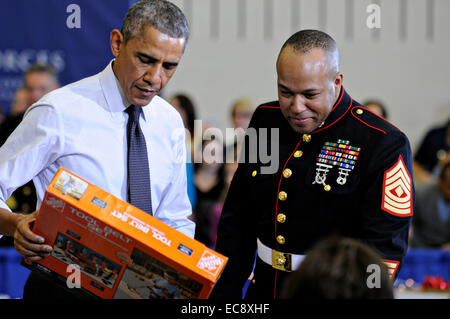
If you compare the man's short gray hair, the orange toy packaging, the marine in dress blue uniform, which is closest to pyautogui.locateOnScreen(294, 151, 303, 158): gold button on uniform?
the marine in dress blue uniform

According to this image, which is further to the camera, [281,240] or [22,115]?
[22,115]

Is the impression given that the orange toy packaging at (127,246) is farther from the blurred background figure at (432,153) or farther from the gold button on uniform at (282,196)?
the blurred background figure at (432,153)

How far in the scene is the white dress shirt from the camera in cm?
184

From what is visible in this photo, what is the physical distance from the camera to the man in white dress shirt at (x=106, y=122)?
184 cm

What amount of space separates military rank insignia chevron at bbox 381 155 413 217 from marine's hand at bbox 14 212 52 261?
950 millimetres

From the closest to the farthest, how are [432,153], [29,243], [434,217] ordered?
[29,243] < [434,217] < [432,153]

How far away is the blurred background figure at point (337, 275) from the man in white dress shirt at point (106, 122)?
3.14 feet

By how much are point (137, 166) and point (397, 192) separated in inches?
31.0

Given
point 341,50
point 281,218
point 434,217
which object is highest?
point 281,218

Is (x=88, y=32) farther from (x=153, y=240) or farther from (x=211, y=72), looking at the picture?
(x=211, y=72)

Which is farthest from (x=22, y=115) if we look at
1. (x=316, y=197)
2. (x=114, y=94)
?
(x=316, y=197)

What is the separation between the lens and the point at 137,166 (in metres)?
1.97

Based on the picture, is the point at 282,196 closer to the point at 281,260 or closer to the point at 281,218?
the point at 281,218

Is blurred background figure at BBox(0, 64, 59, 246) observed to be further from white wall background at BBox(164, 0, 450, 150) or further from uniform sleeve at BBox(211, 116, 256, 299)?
white wall background at BBox(164, 0, 450, 150)
